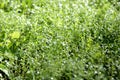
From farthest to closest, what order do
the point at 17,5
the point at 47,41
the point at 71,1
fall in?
the point at 71,1
the point at 17,5
the point at 47,41

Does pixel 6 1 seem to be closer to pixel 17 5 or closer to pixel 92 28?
pixel 17 5

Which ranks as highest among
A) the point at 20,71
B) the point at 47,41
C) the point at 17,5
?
the point at 17,5

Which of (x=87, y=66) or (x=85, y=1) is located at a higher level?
(x=85, y=1)

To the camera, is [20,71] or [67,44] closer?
[20,71]

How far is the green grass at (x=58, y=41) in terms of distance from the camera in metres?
3.55

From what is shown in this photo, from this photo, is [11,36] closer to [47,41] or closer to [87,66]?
[47,41]

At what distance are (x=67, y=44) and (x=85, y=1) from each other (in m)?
1.55

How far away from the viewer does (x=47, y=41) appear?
13.0 ft

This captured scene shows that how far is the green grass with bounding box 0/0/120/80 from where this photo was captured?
3.55 meters

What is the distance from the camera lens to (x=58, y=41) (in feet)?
13.1

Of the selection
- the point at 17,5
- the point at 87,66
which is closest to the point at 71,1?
the point at 17,5

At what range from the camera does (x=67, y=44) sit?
4043 millimetres

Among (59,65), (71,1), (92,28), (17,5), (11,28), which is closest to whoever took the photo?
(59,65)

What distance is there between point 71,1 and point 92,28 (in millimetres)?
993
